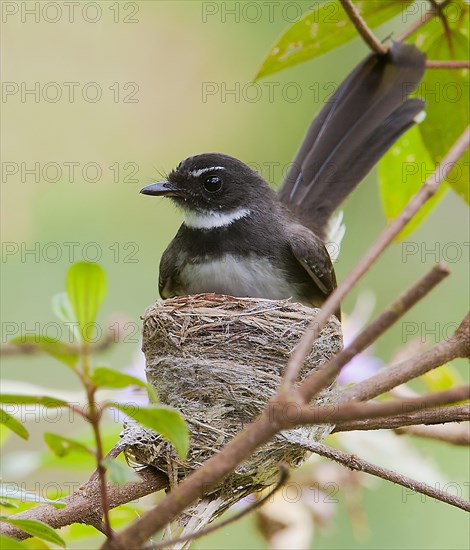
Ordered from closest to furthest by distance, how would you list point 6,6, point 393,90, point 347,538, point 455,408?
point 455,408
point 393,90
point 347,538
point 6,6

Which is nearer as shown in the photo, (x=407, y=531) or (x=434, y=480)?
(x=434, y=480)

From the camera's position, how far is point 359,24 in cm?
273

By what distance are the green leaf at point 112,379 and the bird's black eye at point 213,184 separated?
270 centimetres

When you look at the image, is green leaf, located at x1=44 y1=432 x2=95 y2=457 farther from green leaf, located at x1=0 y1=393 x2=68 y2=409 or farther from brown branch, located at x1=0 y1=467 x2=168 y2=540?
brown branch, located at x1=0 y1=467 x2=168 y2=540

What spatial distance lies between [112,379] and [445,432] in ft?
6.08

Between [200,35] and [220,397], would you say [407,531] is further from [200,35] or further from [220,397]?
[200,35]

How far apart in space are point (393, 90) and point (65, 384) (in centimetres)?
381

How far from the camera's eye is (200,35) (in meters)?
7.73

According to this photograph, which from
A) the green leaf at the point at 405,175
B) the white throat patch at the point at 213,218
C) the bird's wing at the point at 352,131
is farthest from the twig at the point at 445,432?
the white throat patch at the point at 213,218

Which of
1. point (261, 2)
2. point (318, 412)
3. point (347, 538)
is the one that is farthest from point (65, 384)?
point (318, 412)

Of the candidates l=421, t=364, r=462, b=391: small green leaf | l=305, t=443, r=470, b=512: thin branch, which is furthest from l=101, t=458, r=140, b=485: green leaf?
l=421, t=364, r=462, b=391: small green leaf

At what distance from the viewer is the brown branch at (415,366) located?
66.1 inches

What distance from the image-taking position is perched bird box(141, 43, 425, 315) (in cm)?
376

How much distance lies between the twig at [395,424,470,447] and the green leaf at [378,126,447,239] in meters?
0.78
